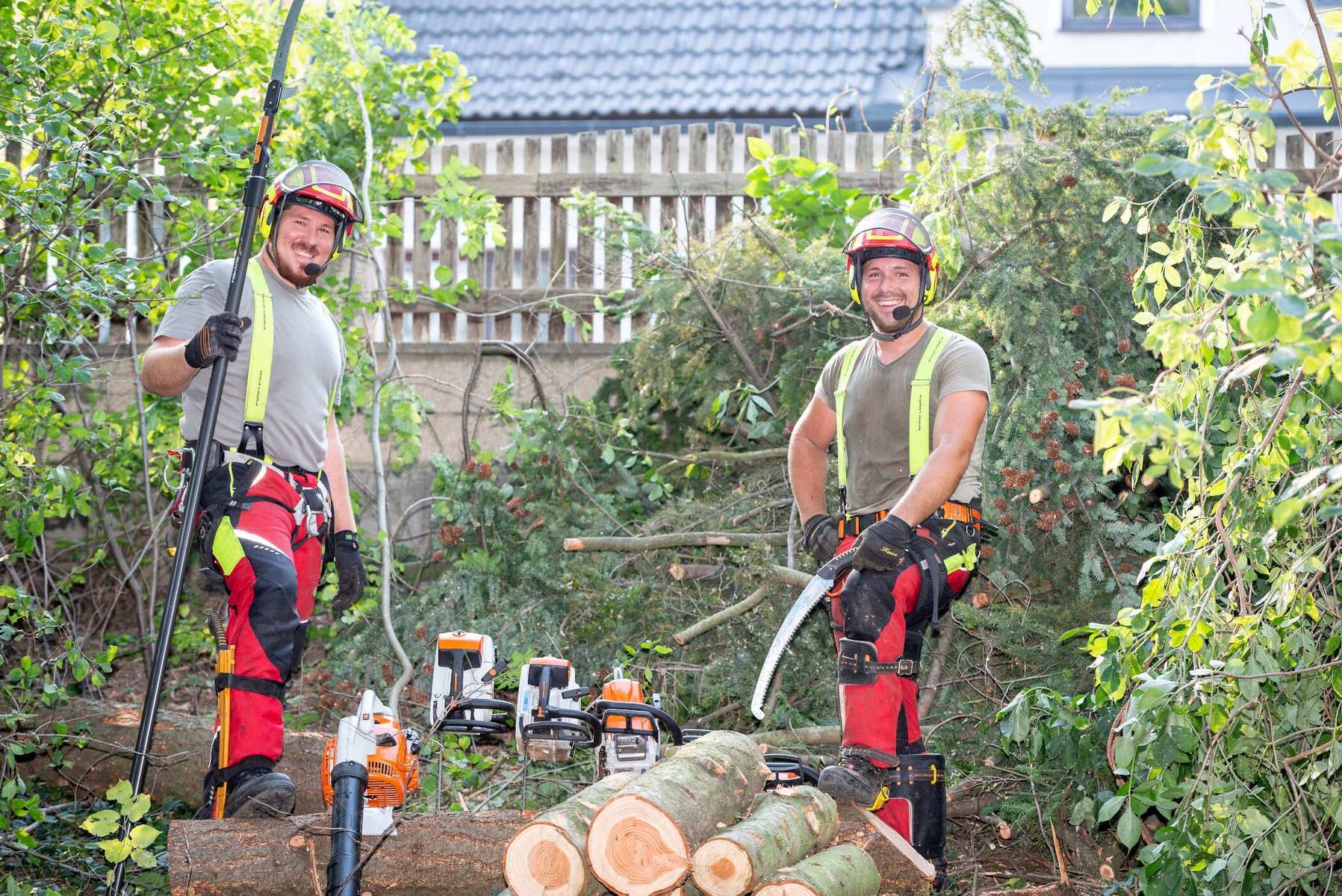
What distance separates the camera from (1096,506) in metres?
4.93

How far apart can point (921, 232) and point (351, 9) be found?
3688 mm

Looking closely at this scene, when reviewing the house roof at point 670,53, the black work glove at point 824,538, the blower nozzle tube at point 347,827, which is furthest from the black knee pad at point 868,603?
the house roof at point 670,53

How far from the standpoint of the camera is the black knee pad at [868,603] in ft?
12.9

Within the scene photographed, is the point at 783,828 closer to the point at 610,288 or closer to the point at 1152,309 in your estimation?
the point at 1152,309

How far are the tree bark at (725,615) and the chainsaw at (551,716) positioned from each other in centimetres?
153

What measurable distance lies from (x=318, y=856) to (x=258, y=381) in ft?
5.22

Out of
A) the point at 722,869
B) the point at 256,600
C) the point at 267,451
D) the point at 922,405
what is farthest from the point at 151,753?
the point at 922,405

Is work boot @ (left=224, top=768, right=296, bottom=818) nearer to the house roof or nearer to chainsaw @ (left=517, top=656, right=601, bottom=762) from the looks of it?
chainsaw @ (left=517, top=656, right=601, bottom=762)

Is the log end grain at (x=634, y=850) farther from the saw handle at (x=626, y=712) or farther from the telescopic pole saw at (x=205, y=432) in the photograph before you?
the telescopic pole saw at (x=205, y=432)

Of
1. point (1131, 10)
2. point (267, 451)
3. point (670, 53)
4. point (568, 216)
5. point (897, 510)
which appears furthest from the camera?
point (670, 53)

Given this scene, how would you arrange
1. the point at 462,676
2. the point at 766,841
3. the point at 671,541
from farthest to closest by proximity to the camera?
the point at 671,541, the point at 462,676, the point at 766,841

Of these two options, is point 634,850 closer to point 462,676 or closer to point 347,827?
point 347,827

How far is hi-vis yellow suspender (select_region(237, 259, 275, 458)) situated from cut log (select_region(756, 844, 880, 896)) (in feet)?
7.38

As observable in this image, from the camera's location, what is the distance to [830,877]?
3225 mm
